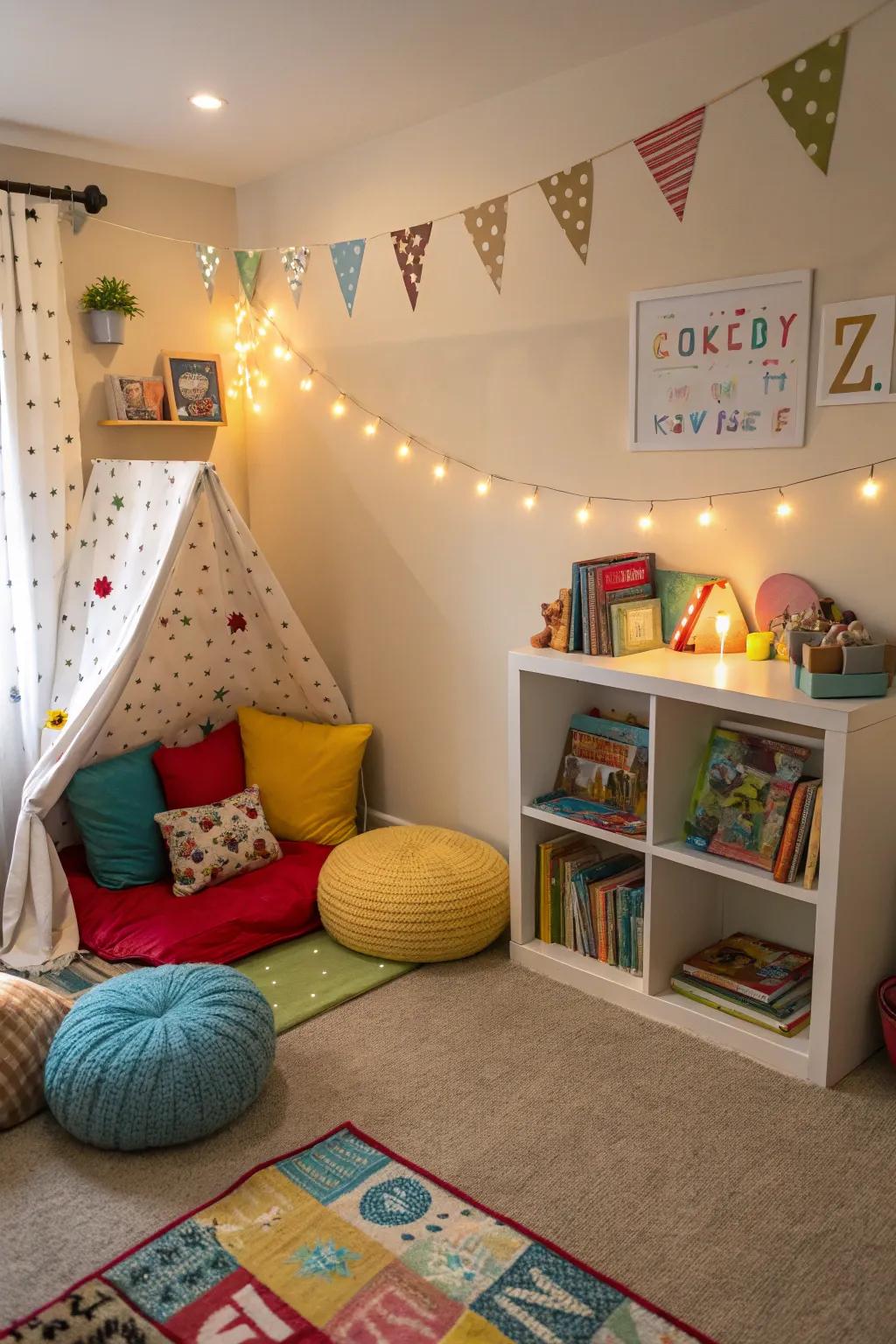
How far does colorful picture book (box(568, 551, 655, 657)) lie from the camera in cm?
280

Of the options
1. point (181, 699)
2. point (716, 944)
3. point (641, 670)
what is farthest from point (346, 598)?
point (716, 944)

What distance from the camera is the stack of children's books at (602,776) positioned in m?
2.94

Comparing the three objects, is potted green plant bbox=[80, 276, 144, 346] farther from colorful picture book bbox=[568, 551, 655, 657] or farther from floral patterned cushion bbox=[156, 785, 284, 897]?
colorful picture book bbox=[568, 551, 655, 657]

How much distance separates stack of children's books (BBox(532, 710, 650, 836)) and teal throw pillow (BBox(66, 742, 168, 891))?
1.20 meters

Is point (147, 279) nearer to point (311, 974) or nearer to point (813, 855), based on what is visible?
point (311, 974)

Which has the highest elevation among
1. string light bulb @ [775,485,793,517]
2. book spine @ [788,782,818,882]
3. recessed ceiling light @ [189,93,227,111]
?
recessed ceiling light @ [189,93,227,111]

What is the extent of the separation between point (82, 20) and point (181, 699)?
1897 millimetres

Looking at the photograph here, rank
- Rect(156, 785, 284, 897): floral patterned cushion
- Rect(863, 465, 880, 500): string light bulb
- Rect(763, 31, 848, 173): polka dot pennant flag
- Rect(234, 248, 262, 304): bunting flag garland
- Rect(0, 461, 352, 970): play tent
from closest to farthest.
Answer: Rect(763, 31, 848, 173): polka dot pennant flag < Rect(863, 465, 880, 500): string light bulb < Rect(0, 461, 352, 970): play tent < Rect(156, 785, 284, 897): floral patterned cushion < Rect(234, 248, 262, 304): bunting flag garland

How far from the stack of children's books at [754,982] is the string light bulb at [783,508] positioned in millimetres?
1095

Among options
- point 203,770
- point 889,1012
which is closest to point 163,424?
point 203,770

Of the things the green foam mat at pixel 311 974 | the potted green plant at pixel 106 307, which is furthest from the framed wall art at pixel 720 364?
the potted green plant at pixel 106 307

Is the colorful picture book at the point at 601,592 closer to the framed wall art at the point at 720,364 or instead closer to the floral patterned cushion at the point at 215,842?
the framed wall art at the point at 720,364

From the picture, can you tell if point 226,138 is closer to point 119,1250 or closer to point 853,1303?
point 119,1250

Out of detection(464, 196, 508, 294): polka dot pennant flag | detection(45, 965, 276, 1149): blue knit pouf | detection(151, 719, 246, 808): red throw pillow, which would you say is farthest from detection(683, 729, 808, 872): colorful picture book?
detection(151, 719, 246, 808): red throw pillow
